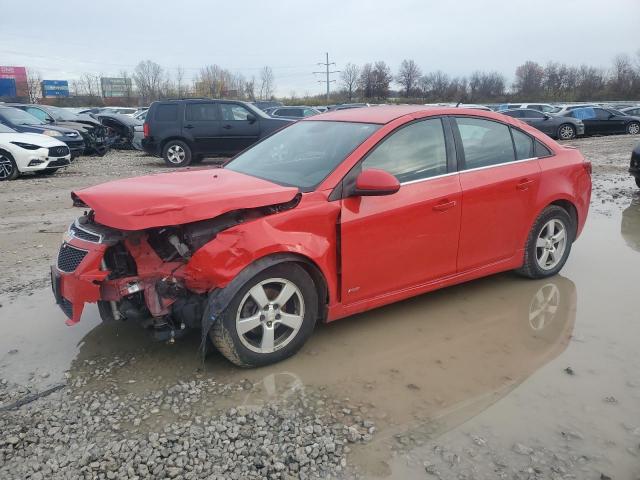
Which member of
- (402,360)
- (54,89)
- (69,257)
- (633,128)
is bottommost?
(402,360)

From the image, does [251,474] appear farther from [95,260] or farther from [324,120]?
[324,120]

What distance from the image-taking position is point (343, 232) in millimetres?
3508

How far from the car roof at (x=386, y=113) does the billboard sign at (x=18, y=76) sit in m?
74.7

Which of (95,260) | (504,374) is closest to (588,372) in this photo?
(504,374)

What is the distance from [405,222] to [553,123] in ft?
67.2

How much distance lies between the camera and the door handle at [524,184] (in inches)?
177

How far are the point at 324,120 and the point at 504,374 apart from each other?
2.54 metres

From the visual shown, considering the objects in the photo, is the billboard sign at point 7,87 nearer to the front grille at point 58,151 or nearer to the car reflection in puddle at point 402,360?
the front grille at point 58,151

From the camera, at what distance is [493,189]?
14.1 feet

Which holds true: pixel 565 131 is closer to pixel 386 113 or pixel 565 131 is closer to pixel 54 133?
pixel 54 133

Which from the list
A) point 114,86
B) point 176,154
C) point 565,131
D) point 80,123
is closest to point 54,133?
point 176,154

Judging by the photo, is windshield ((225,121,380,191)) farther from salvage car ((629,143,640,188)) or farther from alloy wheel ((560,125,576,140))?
alloy wheel ((560,125,576,140))

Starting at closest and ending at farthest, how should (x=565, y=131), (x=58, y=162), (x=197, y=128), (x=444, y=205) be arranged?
(x=444, y=205)
(x=58, y=162)
(x=197, y=128)
(x=565, y=131)

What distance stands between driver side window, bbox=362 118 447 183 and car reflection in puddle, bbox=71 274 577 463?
118 cm
